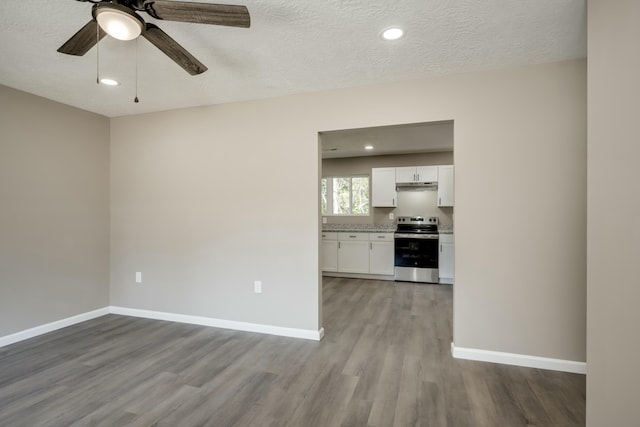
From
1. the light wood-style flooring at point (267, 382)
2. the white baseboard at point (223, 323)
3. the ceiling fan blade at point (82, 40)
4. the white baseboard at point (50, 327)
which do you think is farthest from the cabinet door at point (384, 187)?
the ceiling fan blade at point (82, 40)

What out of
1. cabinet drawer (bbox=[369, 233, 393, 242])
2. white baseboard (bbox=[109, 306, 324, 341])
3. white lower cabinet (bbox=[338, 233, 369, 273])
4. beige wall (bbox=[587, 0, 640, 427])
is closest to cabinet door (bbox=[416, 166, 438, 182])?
cabinet drawer (bbox=[369, 233, 393, 242])

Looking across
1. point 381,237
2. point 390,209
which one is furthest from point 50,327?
point 390,209

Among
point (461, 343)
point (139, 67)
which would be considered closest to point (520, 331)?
point (461, 343)

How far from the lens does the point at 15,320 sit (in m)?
2.99

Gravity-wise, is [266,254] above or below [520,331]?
above

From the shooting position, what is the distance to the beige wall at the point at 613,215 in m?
1.35

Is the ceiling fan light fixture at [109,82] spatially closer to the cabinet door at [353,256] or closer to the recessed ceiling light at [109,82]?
the recessed ceiling light at [109,82]

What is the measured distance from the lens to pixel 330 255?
593 cm

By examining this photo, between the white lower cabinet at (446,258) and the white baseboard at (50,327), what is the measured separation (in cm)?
507

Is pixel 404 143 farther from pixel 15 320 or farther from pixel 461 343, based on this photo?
pixel 15 320


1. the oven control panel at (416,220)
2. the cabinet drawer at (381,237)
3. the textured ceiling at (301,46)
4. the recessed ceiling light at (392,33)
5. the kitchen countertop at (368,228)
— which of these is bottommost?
the cabinet drawer at (381,237)

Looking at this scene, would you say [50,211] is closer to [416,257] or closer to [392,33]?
[392,33]

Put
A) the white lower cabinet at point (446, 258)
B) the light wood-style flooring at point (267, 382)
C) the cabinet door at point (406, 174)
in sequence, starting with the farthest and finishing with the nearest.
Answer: the cabinet door at point (406, 174) < the white lower cabinet at point (446, 258) < the light wood-style flooring at point (267, 382)

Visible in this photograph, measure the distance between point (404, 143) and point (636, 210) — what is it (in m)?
3.92
